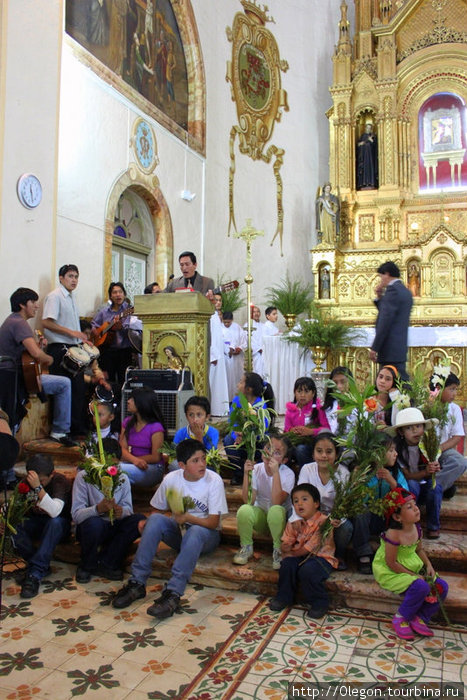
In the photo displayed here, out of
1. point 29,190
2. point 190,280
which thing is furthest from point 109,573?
point 29,190

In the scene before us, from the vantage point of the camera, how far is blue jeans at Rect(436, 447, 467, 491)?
3818 mm

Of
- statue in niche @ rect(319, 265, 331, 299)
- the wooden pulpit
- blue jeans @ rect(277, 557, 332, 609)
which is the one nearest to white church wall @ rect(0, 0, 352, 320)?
statue in niche @ rect(319, 265, 331, 299)

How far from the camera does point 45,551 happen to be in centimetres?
354

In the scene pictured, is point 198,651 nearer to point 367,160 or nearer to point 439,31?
point 367,160

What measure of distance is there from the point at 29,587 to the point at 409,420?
2441 mm

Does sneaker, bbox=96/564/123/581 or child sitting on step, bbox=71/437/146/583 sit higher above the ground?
child sitting on step, bbox=71/437/146/583

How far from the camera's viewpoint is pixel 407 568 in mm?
3004

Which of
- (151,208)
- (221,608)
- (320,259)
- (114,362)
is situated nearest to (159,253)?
(151,208)

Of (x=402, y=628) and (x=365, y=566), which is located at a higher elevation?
(x=365, y=566)

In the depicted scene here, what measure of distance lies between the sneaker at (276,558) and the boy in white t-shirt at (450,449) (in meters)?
1.17

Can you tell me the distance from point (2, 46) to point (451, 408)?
4.95 metres

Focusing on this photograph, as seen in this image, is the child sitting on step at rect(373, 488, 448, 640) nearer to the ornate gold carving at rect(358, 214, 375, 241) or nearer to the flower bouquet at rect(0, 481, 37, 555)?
the flower bouquet at rect(0, 481, 37, 555)

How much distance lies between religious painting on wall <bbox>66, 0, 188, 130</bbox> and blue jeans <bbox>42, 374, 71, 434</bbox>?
429 centimetres

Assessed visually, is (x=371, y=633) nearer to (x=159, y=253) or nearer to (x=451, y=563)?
(x=451, y=563)
